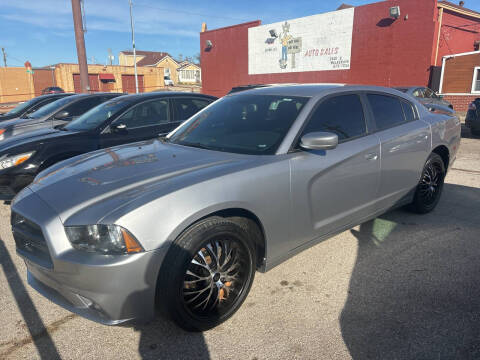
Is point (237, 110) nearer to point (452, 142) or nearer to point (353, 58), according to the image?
point (452, 142)

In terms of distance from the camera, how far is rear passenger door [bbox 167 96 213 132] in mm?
6177

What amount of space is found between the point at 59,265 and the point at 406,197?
365cm

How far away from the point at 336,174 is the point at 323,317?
119 cm

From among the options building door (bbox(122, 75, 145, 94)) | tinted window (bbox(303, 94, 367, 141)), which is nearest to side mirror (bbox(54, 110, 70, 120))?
tinted window (bbox(303, 94, 367, 141))

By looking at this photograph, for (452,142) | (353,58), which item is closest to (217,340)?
(452,142)

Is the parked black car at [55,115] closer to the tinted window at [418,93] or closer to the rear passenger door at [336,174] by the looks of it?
the rear passenger door at [336,174]

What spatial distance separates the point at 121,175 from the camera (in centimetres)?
270

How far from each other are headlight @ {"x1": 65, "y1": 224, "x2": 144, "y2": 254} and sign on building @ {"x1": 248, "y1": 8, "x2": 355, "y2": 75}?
2085cm

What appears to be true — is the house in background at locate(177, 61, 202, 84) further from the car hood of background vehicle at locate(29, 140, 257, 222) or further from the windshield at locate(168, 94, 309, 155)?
the car hood of background vehicle at locate(29, 140, 257, 222)

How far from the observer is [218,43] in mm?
27562

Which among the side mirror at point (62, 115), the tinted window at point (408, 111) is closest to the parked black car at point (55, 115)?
the side mirror at point (62, 115)

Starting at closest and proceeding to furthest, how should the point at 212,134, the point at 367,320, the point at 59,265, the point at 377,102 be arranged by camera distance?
1. the point at 59,265
2. the point at 367,320
3. the point at 212,134
4. the point at 377,102

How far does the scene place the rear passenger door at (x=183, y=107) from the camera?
20.3 feet

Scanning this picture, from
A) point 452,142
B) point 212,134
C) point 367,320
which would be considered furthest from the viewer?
point 452,142
